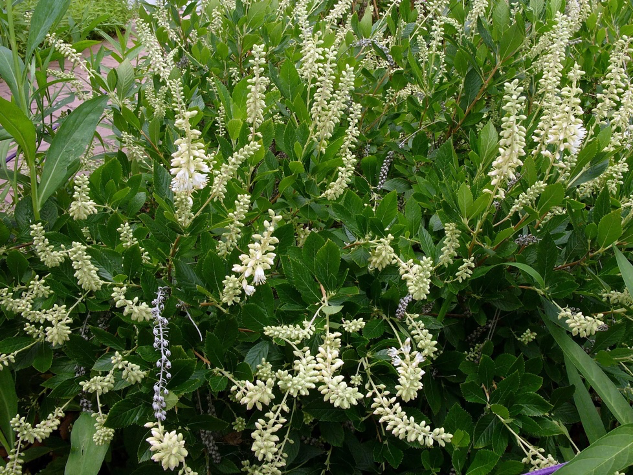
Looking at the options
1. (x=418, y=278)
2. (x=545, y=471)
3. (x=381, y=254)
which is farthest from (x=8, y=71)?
(x=545, y=471)

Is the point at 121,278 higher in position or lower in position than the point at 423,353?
higher

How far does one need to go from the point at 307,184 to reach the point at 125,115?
30.4 inches

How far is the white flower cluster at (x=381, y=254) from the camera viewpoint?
141 centimetres

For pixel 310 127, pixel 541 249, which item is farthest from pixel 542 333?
pixel 310 127

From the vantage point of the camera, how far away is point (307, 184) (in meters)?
1.65

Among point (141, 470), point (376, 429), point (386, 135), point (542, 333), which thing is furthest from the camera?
point (386, 135)

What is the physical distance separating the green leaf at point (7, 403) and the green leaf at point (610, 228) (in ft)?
5.27

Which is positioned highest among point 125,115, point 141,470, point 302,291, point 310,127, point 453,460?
point 125,115

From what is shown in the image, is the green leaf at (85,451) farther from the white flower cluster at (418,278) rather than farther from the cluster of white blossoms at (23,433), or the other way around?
the white flower cluster at (418,278)

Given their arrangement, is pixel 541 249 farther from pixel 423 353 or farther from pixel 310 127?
pixel 310 127

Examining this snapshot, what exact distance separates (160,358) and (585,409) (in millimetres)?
1082

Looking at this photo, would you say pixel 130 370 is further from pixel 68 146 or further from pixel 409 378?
pixel 68 146

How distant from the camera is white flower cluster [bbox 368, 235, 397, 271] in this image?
141 cm

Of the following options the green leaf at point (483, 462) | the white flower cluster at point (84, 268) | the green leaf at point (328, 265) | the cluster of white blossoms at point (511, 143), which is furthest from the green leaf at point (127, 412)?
the cluster of white blossoms at point (511, 143)
